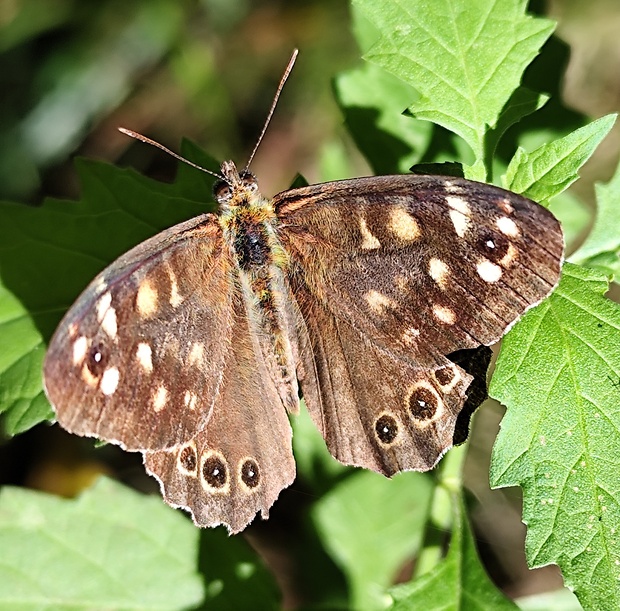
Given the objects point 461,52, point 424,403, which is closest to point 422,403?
point 424,403

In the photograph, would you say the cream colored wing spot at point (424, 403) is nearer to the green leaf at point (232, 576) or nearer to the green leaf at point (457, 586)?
the green leaf at point (457, 586)

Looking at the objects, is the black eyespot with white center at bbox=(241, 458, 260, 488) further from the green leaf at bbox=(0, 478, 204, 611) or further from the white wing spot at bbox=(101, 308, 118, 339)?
the green leaf at bbox=(0, 478, 204, 611)

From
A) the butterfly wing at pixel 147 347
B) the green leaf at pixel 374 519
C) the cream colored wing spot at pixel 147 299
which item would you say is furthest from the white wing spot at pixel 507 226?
the green leaf at pixel 374 519

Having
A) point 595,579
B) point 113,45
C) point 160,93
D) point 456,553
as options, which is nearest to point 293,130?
point 160,93

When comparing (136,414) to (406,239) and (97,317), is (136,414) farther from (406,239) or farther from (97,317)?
(406,239)

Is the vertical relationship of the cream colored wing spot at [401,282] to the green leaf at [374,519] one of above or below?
above

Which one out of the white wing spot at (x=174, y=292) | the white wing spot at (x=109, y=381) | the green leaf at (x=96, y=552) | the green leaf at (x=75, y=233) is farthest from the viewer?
the green leaf at (x=96, y=552)

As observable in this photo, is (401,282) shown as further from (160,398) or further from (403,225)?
(160,398)
